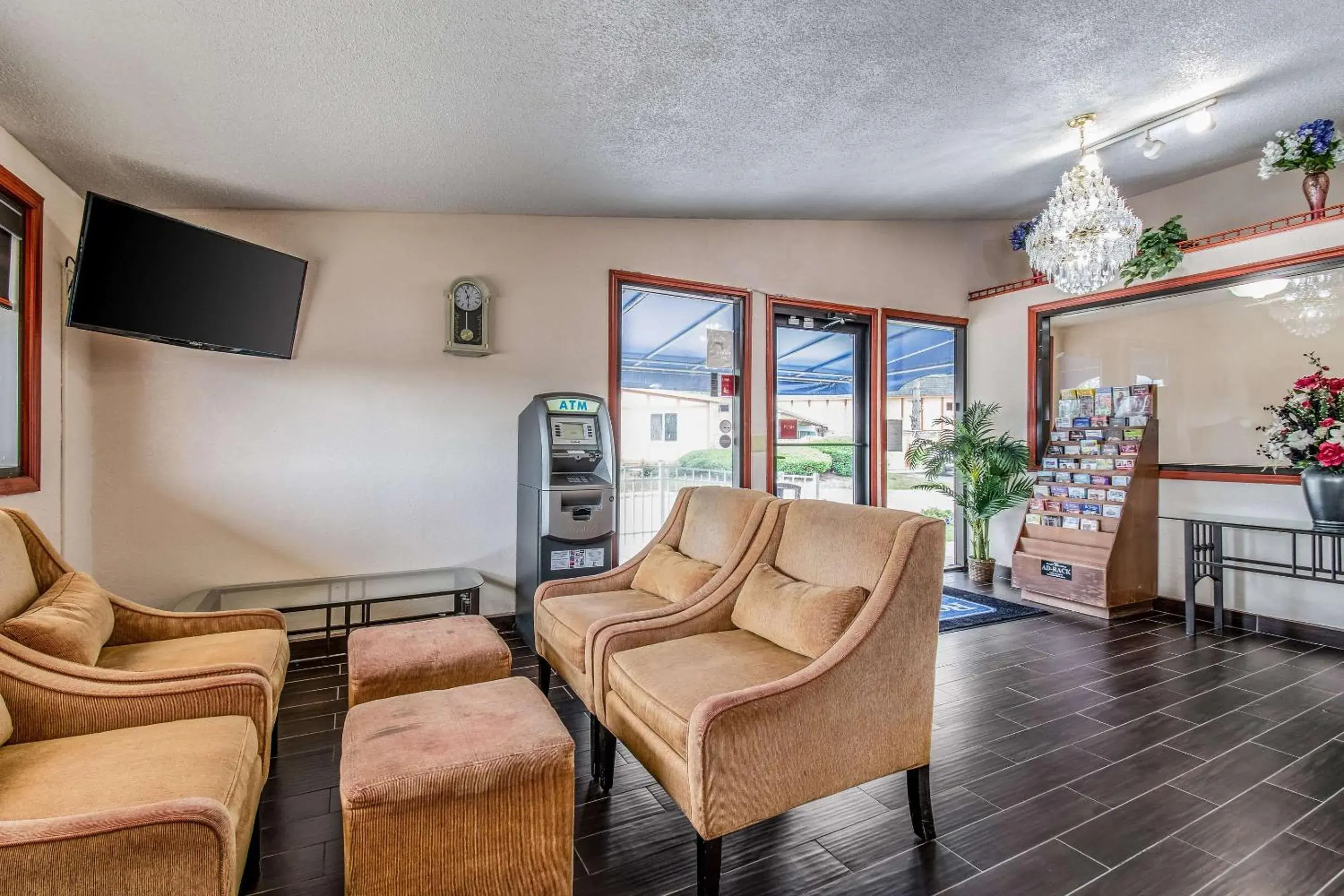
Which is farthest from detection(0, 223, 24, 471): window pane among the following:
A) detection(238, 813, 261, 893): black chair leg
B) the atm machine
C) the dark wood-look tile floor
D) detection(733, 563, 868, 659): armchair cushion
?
detection(733, 563, 868, 659): armchair cushion

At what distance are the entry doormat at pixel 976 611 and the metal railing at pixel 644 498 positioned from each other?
2000 mm

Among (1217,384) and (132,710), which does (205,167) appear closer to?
(132,710)

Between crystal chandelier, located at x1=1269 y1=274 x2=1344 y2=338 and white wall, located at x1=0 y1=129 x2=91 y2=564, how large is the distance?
22.5ft

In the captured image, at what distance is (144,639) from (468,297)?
2.43 meters

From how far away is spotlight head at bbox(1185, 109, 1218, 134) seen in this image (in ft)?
11.9

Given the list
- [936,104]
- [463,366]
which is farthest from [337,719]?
[936,104]

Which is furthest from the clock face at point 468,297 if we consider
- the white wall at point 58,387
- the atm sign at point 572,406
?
the white wall at point 58,387

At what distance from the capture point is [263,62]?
2.29 metres

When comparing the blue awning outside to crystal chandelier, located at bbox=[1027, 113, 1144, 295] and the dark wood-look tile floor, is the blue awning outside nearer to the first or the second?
crystal chandelier, located at bbox=[1027, 113, 1144, 295]

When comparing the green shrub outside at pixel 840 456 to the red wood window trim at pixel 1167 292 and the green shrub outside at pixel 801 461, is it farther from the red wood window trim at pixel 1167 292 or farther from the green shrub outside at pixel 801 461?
the red wood window trim at pixel 1167 292

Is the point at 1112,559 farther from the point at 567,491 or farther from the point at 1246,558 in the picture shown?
the point at 567,491

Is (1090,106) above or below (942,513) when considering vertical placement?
above

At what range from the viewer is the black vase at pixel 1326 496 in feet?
11.4

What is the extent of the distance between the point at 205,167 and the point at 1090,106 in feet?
14.9
